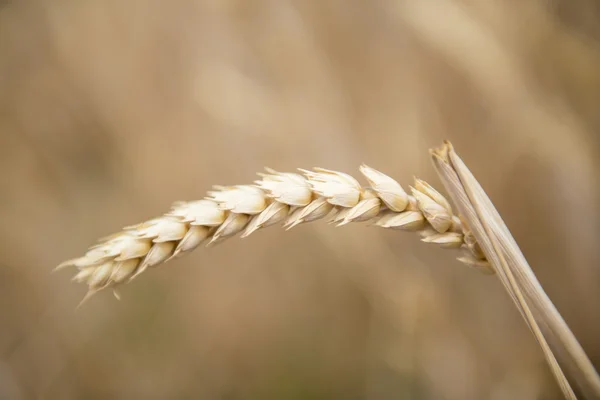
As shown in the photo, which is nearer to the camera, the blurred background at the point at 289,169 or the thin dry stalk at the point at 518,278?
the thin dry stalk at the point at 518,278

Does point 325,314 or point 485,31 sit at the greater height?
point 485,31

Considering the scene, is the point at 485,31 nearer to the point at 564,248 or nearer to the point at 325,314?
the point at 564,248

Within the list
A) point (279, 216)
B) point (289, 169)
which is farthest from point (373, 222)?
point (289, 169)

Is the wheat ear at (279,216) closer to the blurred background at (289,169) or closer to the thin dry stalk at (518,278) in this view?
the thin dry stalk at (518,278)

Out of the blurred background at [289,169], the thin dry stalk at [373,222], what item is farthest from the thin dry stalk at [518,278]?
the blurred background at [289,169]

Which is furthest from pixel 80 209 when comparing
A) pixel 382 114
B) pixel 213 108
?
pixel 382 114

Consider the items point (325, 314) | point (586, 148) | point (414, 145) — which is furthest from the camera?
point (325, 314)
